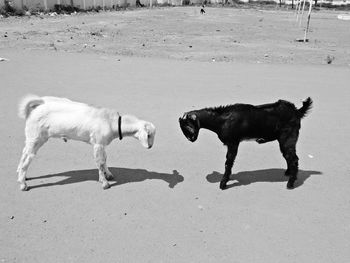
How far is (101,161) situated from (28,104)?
1.18 meters

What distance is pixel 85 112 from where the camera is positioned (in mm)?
5223

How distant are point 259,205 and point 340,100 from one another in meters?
6.79

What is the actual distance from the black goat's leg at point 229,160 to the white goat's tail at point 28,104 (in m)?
2.54


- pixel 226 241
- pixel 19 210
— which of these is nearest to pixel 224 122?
pixel 226 241

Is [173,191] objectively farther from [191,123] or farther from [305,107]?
[305,107]

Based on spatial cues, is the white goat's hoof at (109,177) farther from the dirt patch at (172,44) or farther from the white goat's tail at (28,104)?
the dirt patch at (172,44)

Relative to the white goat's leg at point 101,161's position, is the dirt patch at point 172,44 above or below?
below

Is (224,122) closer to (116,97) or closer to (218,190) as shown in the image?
(218,190)

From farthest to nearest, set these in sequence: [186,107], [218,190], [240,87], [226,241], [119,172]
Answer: [240,87]
[186,107]
[119,172]
[218,190]
[226,241]

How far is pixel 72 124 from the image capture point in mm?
5117

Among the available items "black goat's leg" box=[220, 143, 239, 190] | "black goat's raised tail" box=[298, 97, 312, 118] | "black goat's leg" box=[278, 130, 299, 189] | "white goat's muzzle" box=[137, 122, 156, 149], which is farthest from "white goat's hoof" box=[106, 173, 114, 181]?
"black goat's raised tail" box=[298, 97, 312, 118]

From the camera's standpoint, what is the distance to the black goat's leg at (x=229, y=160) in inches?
214

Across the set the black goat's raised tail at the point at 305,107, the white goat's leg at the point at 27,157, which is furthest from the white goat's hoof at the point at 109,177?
the black goat's raised tail at the point at 305,107

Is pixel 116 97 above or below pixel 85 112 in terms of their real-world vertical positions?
below
